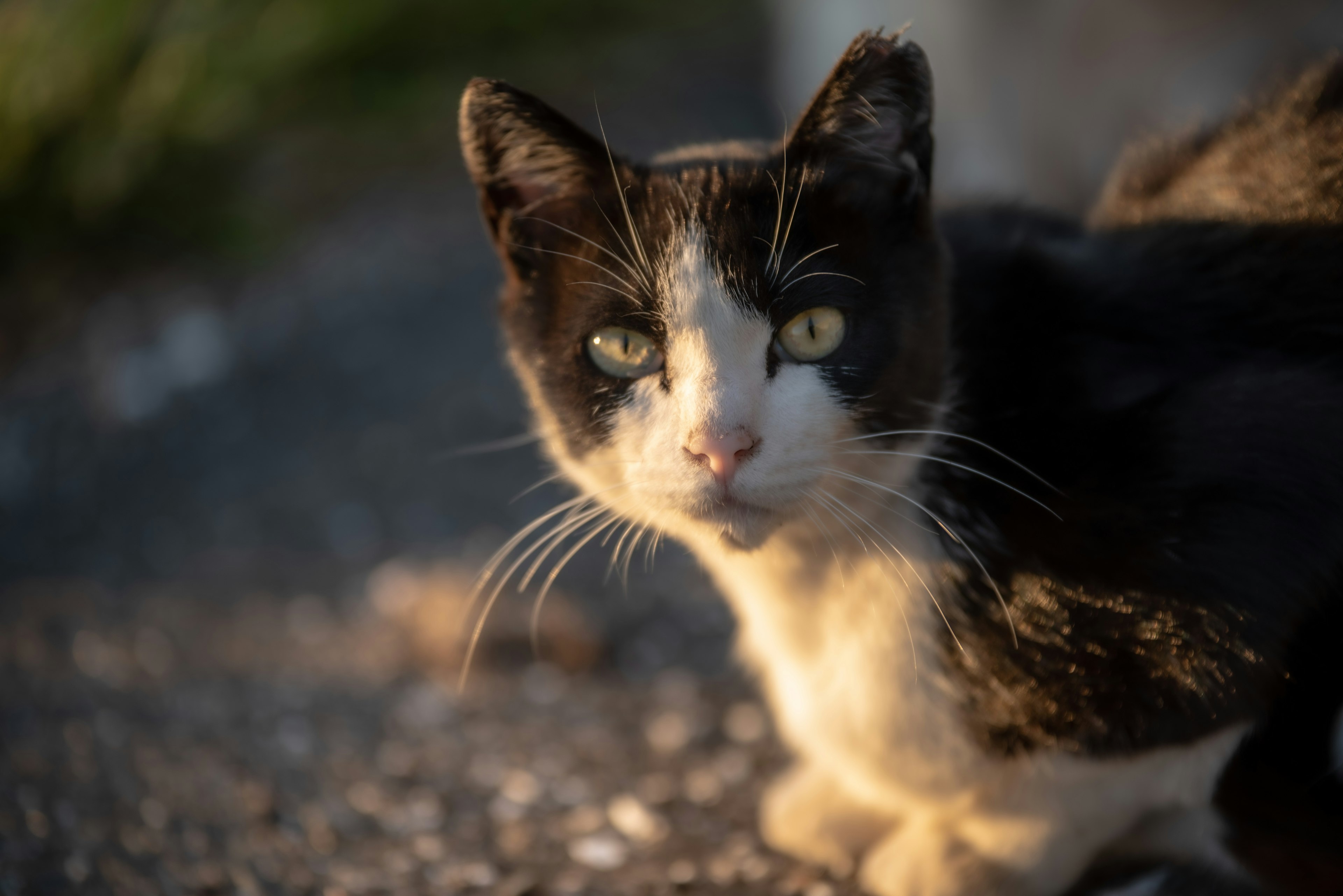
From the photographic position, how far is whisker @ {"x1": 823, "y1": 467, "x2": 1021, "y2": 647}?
3.35ft

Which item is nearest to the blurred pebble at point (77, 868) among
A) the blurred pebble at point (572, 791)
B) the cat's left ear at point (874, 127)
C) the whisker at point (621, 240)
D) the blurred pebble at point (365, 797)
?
the blurred pebble at point (365, 797)

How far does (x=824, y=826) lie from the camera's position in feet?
4.39

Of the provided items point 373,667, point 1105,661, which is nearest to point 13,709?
point 373,667

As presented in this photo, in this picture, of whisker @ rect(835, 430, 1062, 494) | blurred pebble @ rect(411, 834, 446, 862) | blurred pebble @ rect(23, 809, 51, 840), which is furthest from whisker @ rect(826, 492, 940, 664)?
blurred pebble @ rect(23, 809, 51, 840)

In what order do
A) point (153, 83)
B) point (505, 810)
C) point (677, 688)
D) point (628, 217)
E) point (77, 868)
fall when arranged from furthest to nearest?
point (153, 83) < point (677, 688) < point (505, 810) < point (77, 868) < point (628, 217)

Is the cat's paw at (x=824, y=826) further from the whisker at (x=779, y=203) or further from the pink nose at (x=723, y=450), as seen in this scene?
the whisker at (x=779, y=203)

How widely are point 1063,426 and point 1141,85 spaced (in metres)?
1.67

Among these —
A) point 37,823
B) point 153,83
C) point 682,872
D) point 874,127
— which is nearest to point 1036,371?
point 874,127

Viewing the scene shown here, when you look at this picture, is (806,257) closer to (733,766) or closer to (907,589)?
(907,589)

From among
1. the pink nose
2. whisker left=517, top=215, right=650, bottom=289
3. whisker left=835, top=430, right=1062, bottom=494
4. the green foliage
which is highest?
the green foliage

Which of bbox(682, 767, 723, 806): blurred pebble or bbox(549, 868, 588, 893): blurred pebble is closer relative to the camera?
bbox(549, 868, 588, 893): blurred pebble

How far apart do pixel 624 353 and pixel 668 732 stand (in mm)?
911

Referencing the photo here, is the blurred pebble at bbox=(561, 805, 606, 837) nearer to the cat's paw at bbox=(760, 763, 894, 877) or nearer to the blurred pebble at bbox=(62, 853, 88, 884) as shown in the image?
the cat's paw at bbox=(760, 763, 894, 877)

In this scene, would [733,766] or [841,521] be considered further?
[733,766]
